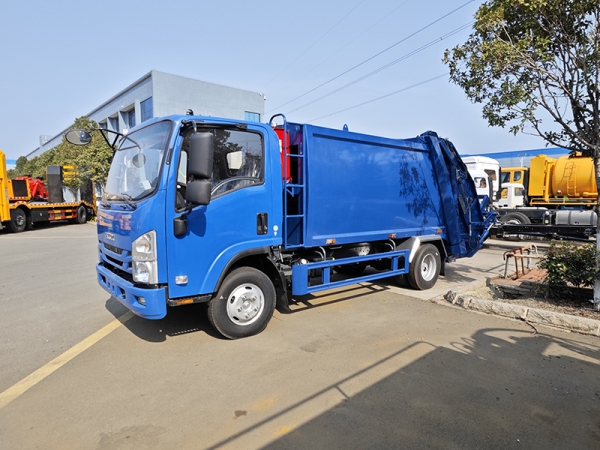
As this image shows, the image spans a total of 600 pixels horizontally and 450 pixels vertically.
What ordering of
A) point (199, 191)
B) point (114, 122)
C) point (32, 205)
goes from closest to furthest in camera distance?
point (199, 191) → point (32, 205) → point (114, 122)

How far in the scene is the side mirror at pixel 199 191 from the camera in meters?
3.64

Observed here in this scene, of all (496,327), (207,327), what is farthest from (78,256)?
(496,327)

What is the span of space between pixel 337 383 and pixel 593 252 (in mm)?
4321

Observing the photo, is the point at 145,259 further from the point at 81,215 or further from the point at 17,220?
the point at 81,215

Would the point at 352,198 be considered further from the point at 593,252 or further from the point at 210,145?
the point at 593,252

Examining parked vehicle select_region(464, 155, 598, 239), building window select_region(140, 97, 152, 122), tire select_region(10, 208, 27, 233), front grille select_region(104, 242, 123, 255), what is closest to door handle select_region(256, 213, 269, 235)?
front grille select_region(104, 242, 123, 255)

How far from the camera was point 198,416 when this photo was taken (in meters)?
3.00

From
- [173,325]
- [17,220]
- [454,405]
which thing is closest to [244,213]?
[173,325]

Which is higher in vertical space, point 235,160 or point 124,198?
point 235,160

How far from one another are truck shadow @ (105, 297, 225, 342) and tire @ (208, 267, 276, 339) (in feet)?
0.95

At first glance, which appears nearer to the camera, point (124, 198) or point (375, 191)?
point (124, 198)

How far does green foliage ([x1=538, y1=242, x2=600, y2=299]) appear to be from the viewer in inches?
206

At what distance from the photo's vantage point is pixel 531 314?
5.01m

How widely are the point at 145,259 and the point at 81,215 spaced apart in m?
21.4
